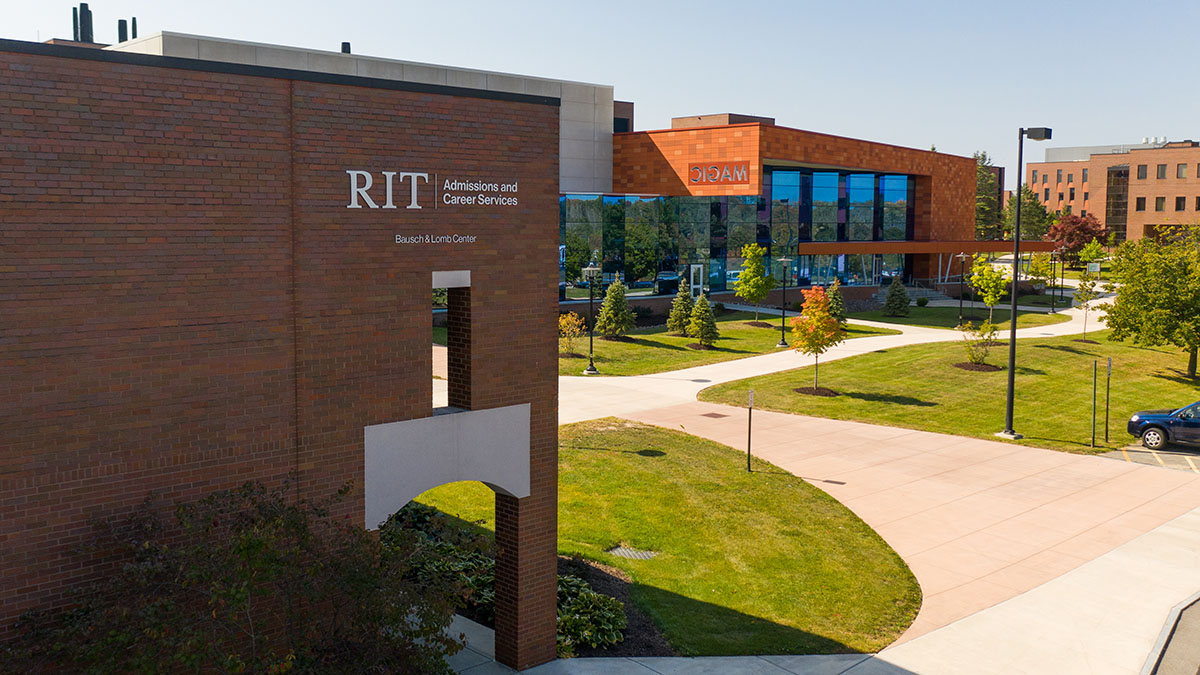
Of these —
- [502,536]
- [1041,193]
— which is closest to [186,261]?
[502,536]

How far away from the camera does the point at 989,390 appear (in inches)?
1411

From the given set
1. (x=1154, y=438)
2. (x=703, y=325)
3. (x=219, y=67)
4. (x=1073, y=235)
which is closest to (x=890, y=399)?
(x=1154, y=438)

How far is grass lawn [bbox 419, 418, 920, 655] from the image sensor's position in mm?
15766

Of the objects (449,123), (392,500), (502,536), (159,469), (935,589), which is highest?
(449,123)

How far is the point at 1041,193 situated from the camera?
129625mm

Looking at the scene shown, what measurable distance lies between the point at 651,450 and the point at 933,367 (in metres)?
18.0

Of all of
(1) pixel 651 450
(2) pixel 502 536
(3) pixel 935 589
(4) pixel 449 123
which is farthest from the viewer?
(1) pixel 651 450

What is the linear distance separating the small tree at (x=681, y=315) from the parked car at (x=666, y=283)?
7140 mm

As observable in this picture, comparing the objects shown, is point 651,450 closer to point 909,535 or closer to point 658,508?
point 658,508

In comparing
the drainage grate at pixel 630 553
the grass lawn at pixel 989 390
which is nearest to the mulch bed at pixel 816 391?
the grass lawn at pixel 989 390

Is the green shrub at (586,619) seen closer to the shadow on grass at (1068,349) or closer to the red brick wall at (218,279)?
the red brick wall at (218,279)

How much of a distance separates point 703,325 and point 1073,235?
69.0 meters

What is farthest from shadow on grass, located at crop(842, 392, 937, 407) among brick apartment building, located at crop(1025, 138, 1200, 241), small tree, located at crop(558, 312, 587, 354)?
brick apartment building, located at crop(1025, 138, 1200, 241)

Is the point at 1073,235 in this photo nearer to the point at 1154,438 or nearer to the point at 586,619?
the point at 1154,438
